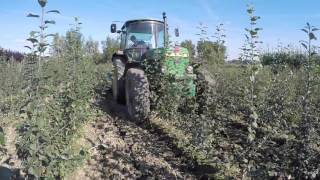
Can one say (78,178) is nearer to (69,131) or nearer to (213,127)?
(69,131)

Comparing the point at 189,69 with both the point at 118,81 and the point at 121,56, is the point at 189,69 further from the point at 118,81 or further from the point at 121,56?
the point at 121,56

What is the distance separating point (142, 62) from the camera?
9375 millimetres

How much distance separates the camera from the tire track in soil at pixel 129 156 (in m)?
5.86

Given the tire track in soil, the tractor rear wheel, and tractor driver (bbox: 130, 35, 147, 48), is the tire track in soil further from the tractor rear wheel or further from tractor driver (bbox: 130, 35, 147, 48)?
tractor driver (bbox: 130, 35, 147, 48)

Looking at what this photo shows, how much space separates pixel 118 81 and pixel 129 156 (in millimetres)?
3935

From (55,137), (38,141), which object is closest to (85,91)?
(55,137)

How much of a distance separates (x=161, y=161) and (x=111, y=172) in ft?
2.31

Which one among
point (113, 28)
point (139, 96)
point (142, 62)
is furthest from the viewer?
point (113, 28)

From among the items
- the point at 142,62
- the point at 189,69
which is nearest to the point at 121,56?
the point at 142,62

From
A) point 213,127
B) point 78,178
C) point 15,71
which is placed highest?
point 15,71

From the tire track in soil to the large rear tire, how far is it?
5.66 feet

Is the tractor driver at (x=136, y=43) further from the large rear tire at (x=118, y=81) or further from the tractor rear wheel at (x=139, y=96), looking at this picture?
the tractor rear wheel at (x=139, y=96)

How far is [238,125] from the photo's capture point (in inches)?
324

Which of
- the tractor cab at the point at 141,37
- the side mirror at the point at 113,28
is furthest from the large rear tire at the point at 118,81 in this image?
the side mirror at the point at 113,28
